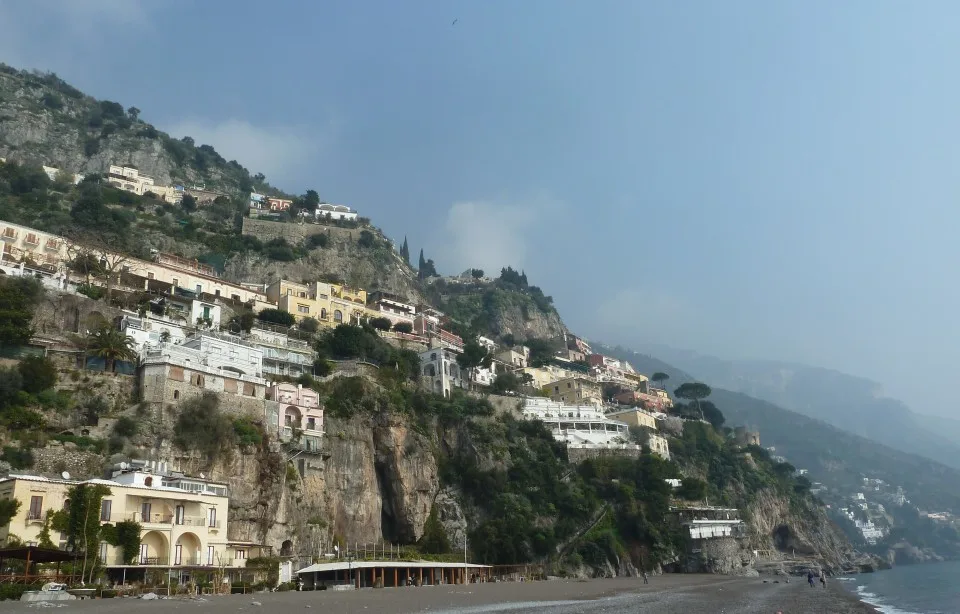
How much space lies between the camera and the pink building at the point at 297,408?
4788 cm

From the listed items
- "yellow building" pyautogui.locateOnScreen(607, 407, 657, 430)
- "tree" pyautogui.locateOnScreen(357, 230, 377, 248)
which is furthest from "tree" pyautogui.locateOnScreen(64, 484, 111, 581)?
"tree" pyautogui.locateOnScreen(357, 230, 377, 248)

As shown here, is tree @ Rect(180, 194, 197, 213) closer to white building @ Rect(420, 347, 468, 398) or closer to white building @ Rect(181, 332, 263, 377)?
white building @ Rect(420, 347, 468, 398)

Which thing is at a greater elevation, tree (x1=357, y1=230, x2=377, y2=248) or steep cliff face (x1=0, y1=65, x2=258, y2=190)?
steep cliff face (x1=0, y1=65, x2=258, y2=190)

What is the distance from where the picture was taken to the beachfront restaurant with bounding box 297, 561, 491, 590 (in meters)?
38.3

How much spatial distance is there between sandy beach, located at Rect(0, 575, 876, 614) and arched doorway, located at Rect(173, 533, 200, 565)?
4666 millimetres

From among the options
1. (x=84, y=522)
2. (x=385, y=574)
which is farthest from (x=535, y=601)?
(x=84, y=522)

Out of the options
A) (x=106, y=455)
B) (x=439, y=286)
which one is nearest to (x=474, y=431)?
(x=106, y=455)

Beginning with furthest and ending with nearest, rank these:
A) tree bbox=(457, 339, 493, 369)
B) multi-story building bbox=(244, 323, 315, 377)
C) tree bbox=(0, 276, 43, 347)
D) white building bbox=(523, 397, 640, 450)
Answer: tree bbox=(457, 339, 493, 369) → white building bbox=(523, 397, 640, 450) → multi-story building bbox=(244, 323, 315, 377) → tree bbox=(0, 276, 43, 347)

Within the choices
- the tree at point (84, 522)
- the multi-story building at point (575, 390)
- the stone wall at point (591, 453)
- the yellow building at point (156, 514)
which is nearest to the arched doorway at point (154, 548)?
the yellow building at point (156, 514)

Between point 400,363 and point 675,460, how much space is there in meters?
34.2

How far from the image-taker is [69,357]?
4131cm

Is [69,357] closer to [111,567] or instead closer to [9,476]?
[9,476]

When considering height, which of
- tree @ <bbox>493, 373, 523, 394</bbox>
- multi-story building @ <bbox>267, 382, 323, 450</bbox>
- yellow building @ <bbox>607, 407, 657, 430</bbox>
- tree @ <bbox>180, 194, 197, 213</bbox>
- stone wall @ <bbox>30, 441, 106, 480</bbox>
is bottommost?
stone wall @ <bbox>30, 441, 106, 480</bbox>

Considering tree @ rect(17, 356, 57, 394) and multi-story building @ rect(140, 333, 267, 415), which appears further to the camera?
multi-story building @ rect(140, 333, 267, 415)
